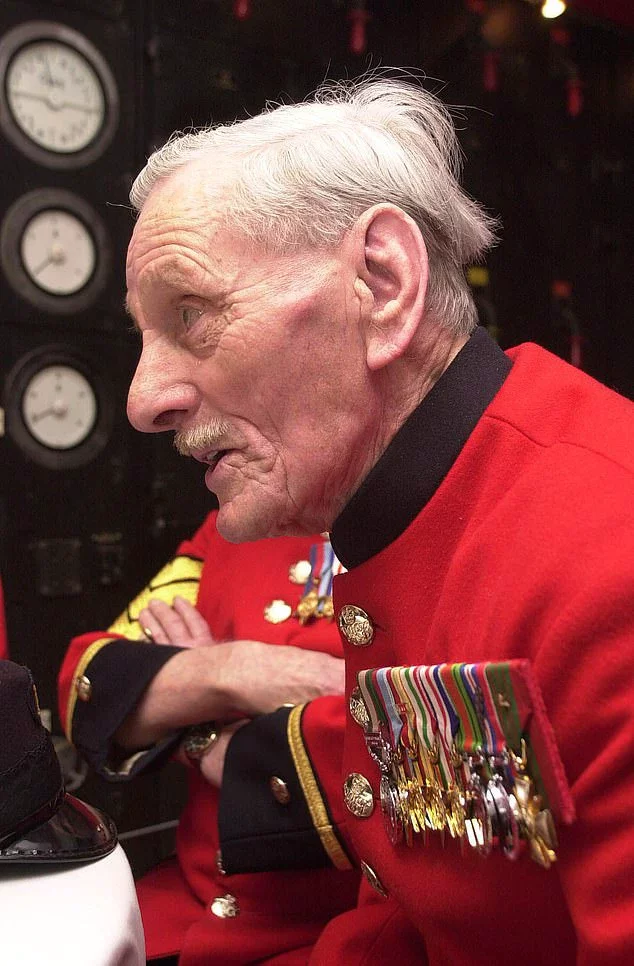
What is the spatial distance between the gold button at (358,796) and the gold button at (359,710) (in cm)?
7

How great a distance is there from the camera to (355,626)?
0.96m

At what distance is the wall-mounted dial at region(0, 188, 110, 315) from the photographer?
300cm

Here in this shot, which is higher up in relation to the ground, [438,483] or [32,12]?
[32,12]

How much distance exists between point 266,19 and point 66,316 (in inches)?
53.4

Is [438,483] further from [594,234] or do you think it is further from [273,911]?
[594,234]

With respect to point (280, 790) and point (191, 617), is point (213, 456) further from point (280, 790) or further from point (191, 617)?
point (191, 617)

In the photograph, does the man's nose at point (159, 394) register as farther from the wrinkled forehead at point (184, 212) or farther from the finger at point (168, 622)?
the finger at point (168, 622)

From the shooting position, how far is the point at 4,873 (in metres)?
0.87

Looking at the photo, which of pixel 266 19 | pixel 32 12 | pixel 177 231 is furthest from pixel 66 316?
pixel 177 231

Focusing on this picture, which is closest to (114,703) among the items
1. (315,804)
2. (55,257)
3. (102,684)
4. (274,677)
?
(102,684)

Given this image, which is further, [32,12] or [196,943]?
[32,12]

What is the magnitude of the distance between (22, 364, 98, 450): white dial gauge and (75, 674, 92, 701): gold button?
164 centimetres

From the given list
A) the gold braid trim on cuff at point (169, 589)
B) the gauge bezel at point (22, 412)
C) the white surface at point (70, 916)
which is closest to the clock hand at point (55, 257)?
the gauge bezel at point (22, 412)

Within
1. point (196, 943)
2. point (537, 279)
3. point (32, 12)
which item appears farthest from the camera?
point (537, 279)
